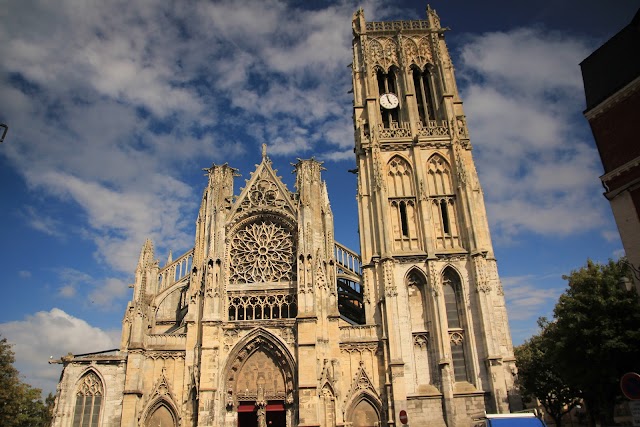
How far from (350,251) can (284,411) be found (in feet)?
35.1

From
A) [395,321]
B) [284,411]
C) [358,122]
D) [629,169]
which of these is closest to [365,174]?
[358,122]

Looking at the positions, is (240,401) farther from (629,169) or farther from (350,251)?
(629,169)

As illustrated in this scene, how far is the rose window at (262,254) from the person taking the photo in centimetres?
3098

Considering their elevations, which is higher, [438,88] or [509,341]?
[438,88]

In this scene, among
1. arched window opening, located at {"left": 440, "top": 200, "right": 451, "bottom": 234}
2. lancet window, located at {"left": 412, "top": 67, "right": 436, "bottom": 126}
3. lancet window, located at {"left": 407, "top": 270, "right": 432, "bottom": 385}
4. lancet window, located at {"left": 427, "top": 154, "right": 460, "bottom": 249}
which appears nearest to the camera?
lancet window, located at {"left": 407, "top": 270, "right": 432, "bottom": 385}

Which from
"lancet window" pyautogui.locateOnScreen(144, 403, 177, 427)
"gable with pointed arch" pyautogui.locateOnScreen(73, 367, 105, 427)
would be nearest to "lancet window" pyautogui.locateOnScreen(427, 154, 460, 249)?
"lancet window" pyautogui.locateOnScreen(144, 403, 177, 427)

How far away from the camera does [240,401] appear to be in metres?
28.2

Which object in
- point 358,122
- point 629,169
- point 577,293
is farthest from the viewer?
point 358,122

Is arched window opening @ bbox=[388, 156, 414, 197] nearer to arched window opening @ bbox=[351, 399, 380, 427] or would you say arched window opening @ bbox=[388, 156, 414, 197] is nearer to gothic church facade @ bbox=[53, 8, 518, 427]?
gothic church facade @ bbox=[53, 8, 518, 427]

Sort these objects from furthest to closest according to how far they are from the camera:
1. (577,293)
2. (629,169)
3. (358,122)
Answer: (358,122) < (577,293) < (629,169)

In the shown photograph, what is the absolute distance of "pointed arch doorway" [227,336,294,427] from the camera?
91.4 feet

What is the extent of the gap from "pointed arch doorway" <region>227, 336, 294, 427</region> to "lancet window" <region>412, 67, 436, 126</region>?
62.9ft

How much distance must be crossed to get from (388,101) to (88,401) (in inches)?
1075

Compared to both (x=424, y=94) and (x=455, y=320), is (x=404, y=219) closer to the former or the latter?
(x=455, y=320)
